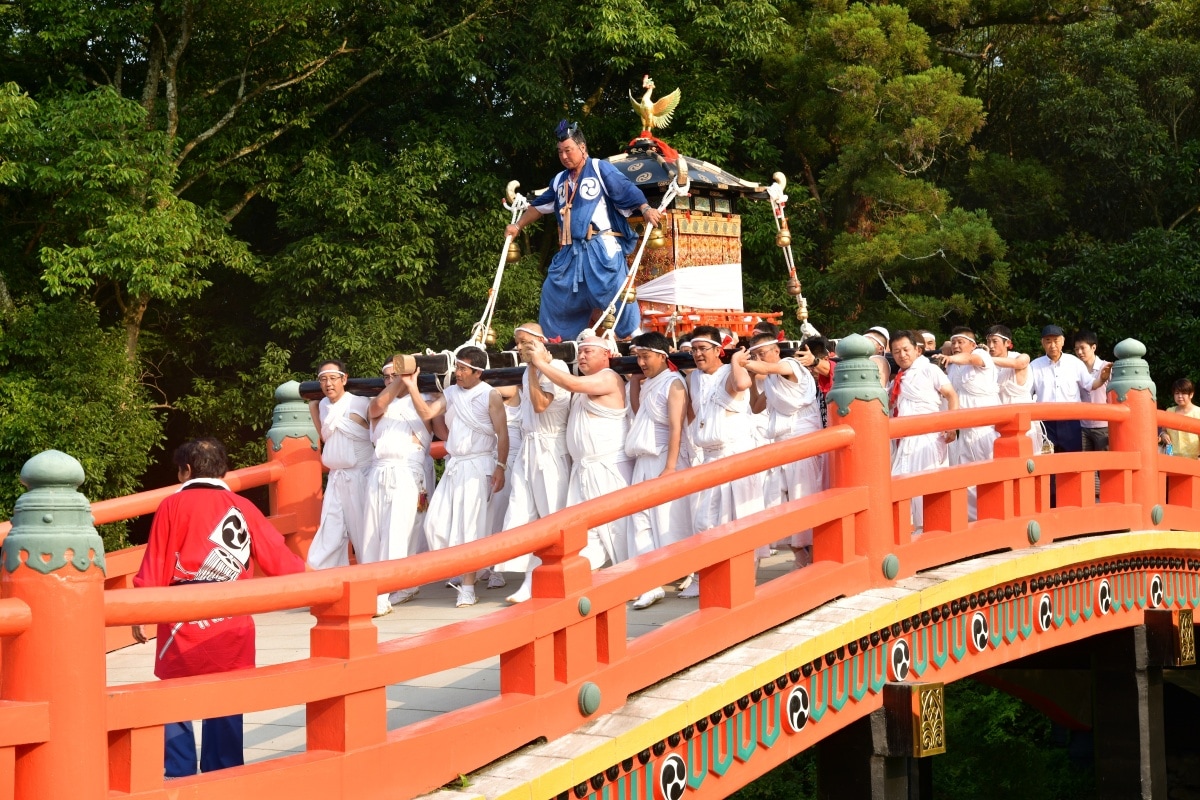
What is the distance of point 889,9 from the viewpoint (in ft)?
67.2

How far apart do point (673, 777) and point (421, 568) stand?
1.38 m

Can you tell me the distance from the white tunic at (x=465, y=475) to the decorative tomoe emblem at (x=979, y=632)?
2.64m

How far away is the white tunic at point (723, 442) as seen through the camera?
24.7 ft

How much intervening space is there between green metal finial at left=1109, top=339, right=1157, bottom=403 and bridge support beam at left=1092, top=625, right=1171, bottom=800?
1.51m

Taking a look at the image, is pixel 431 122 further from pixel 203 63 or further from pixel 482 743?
pixel 482 743

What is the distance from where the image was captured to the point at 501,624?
4867 mm

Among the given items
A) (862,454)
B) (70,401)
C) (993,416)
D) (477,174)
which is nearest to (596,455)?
(862,454)

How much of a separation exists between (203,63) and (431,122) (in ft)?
10.6

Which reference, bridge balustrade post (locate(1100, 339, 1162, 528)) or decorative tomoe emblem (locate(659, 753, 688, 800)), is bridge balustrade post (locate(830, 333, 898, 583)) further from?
bridge balustrade post (locate(1100, 339, 1162, 528))

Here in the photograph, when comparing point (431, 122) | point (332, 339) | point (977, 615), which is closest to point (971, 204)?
point (431, 122)

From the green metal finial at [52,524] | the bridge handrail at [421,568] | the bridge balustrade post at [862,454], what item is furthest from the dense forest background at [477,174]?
the green metal finial at [52,524]

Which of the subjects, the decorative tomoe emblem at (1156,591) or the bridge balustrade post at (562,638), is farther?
the decorative tomoe emblem at (1156,591)

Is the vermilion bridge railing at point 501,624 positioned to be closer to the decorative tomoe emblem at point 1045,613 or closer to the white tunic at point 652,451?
the decorative tomoe emblem at point 1045,613

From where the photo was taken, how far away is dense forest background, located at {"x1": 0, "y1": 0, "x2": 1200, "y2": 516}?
58.2 ft
